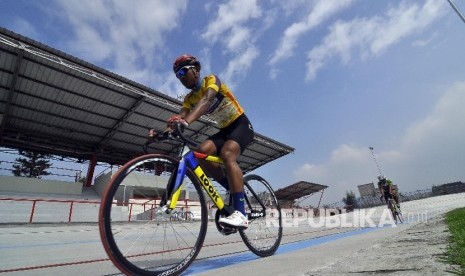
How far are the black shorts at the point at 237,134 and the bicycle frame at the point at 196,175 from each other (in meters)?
0.26

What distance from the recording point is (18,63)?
16875mm

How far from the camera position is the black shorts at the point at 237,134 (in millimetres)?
3535

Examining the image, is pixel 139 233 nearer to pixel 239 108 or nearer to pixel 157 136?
pixel 157 136

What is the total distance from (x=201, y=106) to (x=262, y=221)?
7.61 ft

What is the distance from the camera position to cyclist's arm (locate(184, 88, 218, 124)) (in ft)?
9.75

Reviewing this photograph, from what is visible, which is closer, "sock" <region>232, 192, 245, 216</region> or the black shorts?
"sock" <region>232, 192, 245, 216</region>

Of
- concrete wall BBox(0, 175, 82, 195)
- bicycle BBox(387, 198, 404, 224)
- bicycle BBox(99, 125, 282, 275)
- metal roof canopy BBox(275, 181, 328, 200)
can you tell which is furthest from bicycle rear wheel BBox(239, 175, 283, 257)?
metal roof canopy BBox(275, 181, 328, 200)

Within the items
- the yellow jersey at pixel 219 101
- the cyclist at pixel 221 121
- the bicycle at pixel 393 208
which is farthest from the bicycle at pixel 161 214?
the bicycle at pixel 393 208

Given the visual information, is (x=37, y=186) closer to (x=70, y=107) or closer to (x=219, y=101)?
(x=70, y=107)

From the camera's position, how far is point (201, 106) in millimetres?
3080

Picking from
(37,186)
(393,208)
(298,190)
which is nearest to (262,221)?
(393,208)

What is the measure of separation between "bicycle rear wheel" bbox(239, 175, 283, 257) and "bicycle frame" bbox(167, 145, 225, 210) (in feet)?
2.87

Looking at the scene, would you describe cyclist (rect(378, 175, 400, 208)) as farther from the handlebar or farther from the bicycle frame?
the handlebar

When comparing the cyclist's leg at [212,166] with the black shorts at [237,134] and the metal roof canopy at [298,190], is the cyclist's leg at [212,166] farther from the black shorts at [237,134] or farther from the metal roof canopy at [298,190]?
the metal roof canopy at [298,190]
